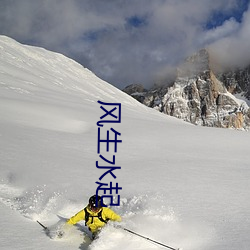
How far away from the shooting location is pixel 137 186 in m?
8.48

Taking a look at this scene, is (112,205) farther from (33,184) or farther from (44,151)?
(44,151)

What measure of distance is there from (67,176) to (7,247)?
157 inches

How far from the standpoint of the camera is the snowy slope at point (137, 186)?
19.2ft

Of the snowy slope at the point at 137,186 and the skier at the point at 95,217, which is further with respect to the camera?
the skier at the point at 95,217

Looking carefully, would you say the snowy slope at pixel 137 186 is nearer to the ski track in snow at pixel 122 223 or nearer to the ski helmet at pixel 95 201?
the ski track in snow at pixel 122 223

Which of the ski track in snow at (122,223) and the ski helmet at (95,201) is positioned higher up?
the ski helmet at (95,201)

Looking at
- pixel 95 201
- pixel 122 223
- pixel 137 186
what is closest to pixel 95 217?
pixel 95 201

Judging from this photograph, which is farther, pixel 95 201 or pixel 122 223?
pixel 122 223

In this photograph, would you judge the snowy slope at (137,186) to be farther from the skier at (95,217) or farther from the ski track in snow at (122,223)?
the skier at (95,217)

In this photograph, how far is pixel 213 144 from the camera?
14398 millimetres

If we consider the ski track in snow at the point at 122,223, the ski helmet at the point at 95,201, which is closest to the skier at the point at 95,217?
the ski helmet at the point at 95,201

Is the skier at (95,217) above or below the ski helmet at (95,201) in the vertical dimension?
below

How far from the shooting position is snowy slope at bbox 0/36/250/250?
584 cm

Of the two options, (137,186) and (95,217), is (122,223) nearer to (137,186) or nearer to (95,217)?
(95,217)
